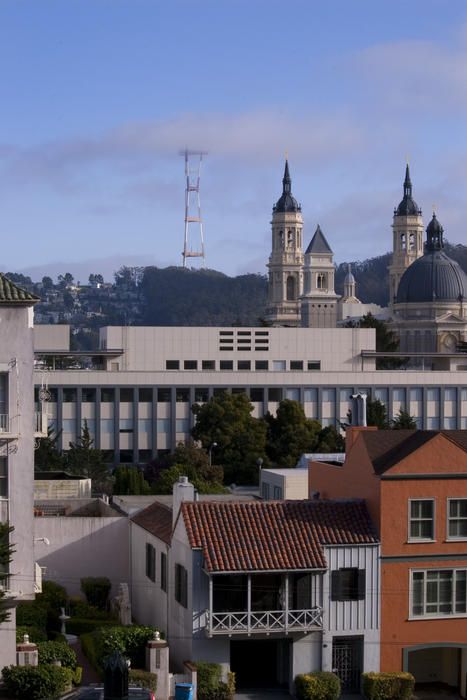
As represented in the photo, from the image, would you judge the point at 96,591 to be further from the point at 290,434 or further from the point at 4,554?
the point at 290,434

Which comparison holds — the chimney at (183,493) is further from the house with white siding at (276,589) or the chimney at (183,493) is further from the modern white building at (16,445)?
the modern white building at (16,445)

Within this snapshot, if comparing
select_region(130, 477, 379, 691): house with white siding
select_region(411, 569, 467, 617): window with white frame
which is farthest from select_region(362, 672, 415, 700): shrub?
select_region(411, 569, 467, 617): window with white frame

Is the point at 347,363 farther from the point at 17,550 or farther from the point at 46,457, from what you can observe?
the point at 17,550

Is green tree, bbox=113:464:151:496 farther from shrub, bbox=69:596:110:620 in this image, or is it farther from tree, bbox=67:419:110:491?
shrub, bbox=69:596:110:620

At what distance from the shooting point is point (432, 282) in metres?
182

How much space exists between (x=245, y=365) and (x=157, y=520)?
283 ft

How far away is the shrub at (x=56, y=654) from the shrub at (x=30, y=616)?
10.7 feet

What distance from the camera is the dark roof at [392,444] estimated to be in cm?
3369

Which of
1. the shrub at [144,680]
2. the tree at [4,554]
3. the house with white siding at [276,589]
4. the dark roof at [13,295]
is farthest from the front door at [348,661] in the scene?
the dark roof at [13,295]

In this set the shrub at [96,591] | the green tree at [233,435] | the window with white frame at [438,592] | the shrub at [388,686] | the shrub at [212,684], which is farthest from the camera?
the green tree at [233,435]

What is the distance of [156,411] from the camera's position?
114125mm

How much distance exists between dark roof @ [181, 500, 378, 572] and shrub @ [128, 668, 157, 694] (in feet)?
9.75

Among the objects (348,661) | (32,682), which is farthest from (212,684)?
(32,682)

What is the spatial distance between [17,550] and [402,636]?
10.3 metres
